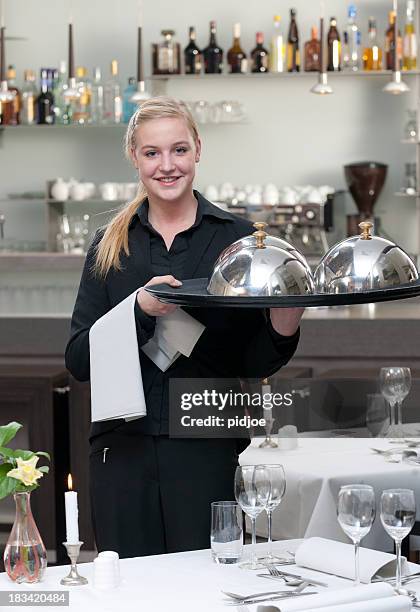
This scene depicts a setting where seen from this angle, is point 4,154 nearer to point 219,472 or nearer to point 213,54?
point 213,54

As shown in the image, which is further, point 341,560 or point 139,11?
point 139,11

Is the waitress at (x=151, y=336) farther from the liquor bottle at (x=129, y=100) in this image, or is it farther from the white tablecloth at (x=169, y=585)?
the liquor bottle at (x=129, y=100)

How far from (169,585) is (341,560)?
0.29 m

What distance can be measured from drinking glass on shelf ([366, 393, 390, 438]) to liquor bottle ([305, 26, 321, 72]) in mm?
4261

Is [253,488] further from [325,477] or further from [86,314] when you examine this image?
[325,477]

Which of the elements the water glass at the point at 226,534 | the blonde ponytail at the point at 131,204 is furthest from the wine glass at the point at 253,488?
the blonde ponytail at the point at 131,204

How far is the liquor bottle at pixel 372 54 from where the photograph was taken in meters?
6.80

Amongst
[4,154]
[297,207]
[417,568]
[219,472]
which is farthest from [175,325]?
[4,154]

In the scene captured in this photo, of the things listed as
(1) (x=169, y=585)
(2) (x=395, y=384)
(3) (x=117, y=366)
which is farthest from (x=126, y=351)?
(2) (x=395, y=384)

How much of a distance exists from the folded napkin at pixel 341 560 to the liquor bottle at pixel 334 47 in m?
5.26

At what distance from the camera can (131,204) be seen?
232 centimetres

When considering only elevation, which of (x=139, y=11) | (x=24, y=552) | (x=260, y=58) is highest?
(x=139, y=11)

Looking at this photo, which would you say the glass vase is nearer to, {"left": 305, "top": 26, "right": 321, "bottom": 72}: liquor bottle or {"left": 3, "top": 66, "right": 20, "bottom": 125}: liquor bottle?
{"left": 305, "top": 26, "right": 321, "bottom": 72}: liquor bottle

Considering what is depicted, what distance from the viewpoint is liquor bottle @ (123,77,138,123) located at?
271 inches
